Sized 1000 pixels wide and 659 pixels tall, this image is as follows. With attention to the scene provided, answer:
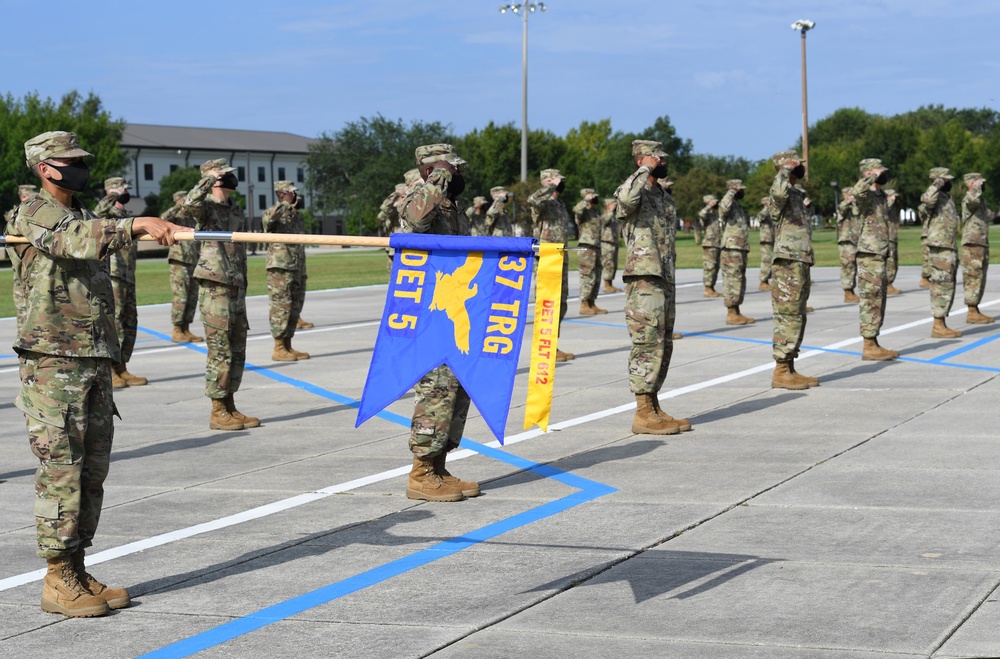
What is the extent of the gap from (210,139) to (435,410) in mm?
136803

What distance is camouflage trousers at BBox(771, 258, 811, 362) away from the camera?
1292 cm

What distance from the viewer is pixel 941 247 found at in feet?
57.7

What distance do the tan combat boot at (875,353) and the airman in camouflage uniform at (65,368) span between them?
10.8 m

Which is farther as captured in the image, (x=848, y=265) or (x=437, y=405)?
(x=848, y=265)

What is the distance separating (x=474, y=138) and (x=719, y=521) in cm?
8929

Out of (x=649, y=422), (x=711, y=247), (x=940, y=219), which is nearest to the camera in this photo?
(x=649, y=422)

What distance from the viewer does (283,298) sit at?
16828mm

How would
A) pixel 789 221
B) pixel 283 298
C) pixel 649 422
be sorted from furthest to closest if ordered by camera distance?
pixel 283 298
pixel 789 221
pixel 649 422

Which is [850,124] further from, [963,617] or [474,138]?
[963,617]

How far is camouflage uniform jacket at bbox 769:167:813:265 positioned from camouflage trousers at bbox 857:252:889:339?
2.26 meters

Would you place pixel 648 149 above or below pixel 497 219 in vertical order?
above

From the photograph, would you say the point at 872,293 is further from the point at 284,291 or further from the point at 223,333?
the point at 223,333

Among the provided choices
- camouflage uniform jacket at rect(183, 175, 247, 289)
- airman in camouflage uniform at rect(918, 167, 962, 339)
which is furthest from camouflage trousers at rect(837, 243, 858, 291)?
camouflage uniform jacket at rect(183, 175, 247, 289)

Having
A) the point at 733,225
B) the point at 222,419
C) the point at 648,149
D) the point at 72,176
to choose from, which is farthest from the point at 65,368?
the point at 733,225
